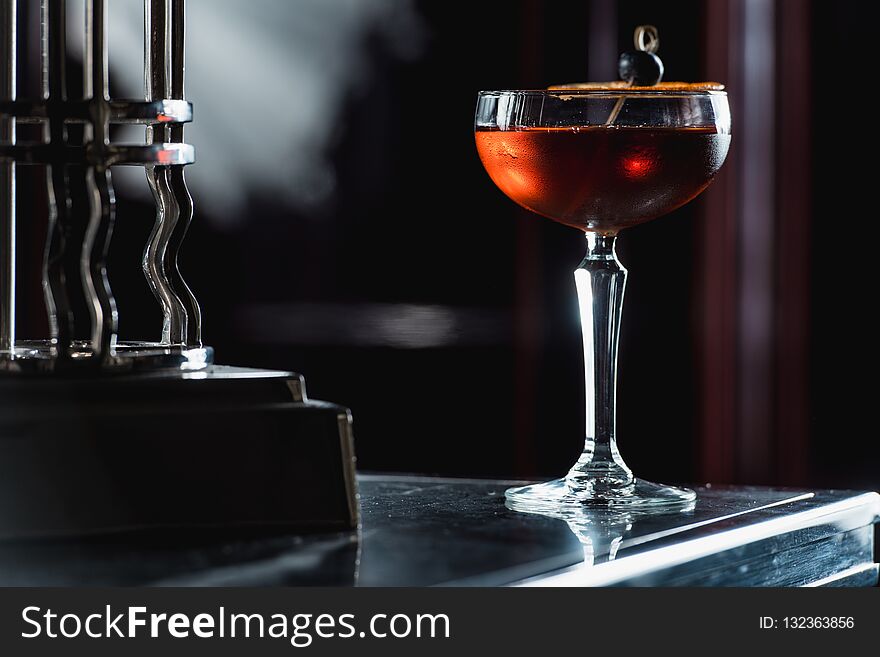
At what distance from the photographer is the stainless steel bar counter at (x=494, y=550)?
2.03 ft

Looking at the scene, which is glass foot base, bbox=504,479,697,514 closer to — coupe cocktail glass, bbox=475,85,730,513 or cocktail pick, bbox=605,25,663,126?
coupe cocktail glass, bbox=475,85,730,513

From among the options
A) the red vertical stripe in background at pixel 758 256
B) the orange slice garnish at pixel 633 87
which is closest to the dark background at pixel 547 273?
the red vertical stripe in background at pixel 758 256

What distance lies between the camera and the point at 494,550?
679 mm

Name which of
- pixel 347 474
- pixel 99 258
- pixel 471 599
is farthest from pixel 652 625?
pixel 99 258

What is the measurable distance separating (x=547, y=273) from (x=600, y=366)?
192 centimetres

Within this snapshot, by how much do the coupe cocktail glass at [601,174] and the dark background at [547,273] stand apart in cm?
177

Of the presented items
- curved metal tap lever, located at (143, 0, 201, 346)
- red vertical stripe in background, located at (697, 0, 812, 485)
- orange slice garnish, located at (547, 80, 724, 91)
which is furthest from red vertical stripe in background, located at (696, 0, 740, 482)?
Result: curved metal tap lever, located at (143, 0, 201, 346)

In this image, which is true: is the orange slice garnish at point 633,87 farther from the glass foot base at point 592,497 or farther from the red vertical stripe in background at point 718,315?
A: the red vertical stripe in background at point 718,315

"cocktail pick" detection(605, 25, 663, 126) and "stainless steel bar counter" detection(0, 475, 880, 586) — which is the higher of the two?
"cocktail pick" detection(605, 25, 663, 126)

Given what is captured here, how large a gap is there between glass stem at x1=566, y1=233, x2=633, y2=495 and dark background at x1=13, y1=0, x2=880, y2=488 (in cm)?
177

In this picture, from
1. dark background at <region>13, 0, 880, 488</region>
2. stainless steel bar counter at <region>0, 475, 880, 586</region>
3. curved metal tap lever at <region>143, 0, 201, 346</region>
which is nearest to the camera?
stainless steel bar counter at <region>0, 475, 880, 586</region>

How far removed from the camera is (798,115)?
8.64ft

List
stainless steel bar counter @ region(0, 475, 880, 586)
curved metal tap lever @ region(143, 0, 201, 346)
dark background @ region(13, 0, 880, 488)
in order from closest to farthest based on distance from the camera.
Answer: stainless steel bar counter @ region(0, 475, 880, 586) → curved metal tap lever @ region(143, 0, 201, 346) → dark background @ region(13, 0, 880, 488)

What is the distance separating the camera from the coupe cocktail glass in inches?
33.3
